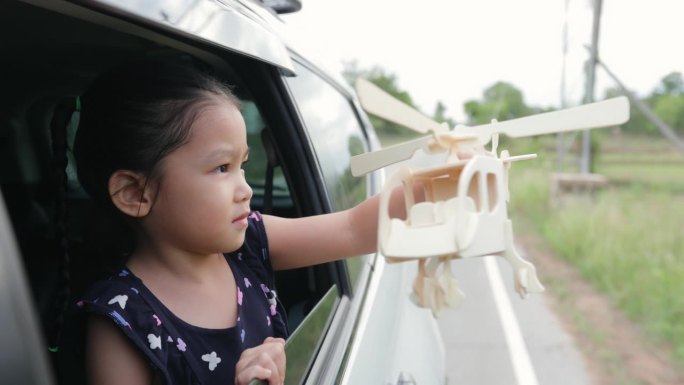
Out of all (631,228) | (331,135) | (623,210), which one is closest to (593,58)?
(623,210)

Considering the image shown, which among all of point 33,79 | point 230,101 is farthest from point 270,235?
point 33,79

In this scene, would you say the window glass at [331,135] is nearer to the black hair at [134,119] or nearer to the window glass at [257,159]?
the window glass at [257,159]

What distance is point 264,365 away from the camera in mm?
1191

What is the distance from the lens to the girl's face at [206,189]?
128 centimetres

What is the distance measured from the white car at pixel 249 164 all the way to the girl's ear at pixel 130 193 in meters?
0.19

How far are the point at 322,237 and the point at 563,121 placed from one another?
35.3 inches

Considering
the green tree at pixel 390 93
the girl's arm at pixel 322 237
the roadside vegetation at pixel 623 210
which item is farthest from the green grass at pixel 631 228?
the girl's arm at pixel 322 237

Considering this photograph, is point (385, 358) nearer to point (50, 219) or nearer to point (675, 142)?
point (50, 219)

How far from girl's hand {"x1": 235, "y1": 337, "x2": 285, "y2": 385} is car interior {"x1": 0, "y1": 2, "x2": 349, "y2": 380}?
1.64 ft

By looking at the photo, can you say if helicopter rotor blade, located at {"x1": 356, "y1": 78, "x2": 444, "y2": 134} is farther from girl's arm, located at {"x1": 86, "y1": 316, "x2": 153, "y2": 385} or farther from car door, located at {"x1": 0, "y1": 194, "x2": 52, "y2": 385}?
girl's arm, located at {"x1": 86, "y1": 316, "x2": 153, "y2": 385}

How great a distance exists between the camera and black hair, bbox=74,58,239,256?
130cm

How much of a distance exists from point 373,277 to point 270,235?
0.87 meters

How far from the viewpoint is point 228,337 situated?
137 centimetres

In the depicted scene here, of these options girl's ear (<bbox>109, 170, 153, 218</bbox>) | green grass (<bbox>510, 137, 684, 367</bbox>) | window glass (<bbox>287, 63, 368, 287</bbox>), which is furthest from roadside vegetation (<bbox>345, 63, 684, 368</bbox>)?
girl's ear (<bbox>109, 170, 153, 218</bbox>)
